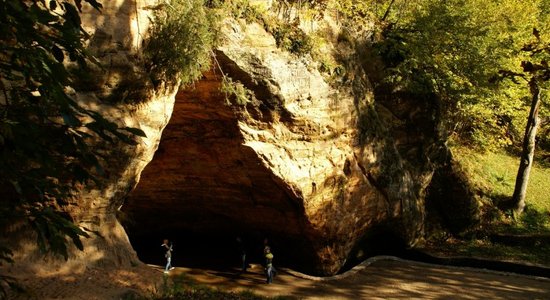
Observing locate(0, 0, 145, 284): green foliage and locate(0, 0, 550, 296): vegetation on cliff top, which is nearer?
locate(0, 0, 145, 284): green foliage

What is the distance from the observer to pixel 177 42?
10.7 meters

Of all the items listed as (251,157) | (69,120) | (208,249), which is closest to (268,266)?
(251,157)

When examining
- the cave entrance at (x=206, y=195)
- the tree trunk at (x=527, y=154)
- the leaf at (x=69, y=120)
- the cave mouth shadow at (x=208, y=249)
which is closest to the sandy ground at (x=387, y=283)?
the cave mouth shadow at (x=208, y=249)

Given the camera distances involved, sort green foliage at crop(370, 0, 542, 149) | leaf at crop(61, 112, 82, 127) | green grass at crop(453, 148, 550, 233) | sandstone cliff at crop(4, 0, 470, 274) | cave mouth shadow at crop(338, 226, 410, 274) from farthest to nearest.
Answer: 1. green grass at crop(453, 148, 550, 233)
2. green foliage at crop(370, 0, 542, 149)
3. cave mouth shadow at crop(338, 226, 410, 274)
4. sandstone cliff at crop(4, 0, 470, 274)
5. leaf at crop(61, 112, 82, 127)

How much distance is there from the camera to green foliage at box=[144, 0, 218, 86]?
35.2 ft

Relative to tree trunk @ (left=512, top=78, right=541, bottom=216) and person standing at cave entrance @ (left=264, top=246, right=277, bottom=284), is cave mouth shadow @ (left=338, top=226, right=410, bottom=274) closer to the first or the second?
person standing at cave entrance @ (left=264, top=246, right=277, bottom=284)

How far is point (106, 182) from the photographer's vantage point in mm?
10086

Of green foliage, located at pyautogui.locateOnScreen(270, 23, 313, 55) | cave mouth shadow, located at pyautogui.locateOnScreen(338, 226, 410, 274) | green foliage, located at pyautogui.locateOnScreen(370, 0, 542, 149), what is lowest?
cave mouth shadow, located at pyautogui.locateOnScreen(338, 226, 410, 274)

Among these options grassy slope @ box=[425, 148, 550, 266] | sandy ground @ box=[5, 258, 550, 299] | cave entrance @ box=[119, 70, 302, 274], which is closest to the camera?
cave entrance @ box=[119, 70, 302, 274]

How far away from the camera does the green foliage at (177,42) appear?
1073 centimetres

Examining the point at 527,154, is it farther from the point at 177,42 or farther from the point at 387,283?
the point at 177,42

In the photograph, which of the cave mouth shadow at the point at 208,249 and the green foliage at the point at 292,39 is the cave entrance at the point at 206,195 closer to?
the cave mouth shadow at the point at 208,249

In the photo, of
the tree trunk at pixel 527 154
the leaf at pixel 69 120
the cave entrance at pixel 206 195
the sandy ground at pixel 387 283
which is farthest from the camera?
the tree trunk at pixel 527 154

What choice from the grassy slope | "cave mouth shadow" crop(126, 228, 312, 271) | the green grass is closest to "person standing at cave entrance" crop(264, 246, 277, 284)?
"cave mouth shadow" crop(126, 228, 312, 271)
